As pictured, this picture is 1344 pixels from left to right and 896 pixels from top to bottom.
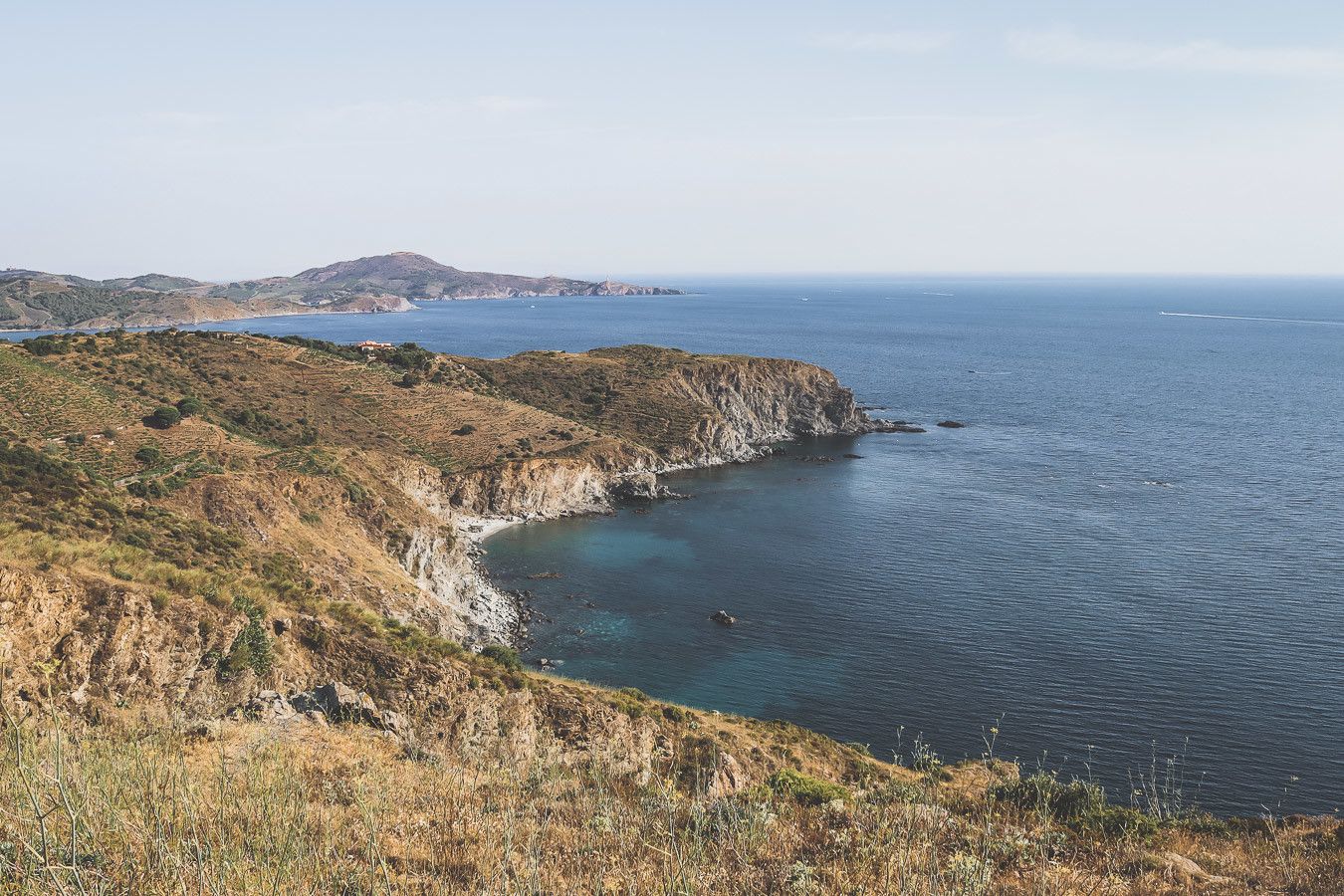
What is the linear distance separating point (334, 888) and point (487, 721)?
815 inches

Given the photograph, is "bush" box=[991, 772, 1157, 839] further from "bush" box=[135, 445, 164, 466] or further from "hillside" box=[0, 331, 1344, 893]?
"bush" box=[135, 445, 164, 466]

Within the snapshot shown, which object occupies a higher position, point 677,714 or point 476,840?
point 476,840

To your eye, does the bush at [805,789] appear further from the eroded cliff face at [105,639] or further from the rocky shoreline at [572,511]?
the rocky shoreline at [572,511]

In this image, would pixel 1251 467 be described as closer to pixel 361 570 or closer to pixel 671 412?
pixel 671 412

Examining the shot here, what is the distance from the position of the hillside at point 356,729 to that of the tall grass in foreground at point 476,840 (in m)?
0.10

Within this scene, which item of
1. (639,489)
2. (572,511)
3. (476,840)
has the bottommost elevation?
(572,511)

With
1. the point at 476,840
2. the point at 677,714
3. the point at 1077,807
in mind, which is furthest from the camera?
the point at 677,714

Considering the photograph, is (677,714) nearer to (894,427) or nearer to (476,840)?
(476,840)

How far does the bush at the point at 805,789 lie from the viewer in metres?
22.6

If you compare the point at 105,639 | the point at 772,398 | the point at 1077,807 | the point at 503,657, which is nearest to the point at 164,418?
the point at 503,657

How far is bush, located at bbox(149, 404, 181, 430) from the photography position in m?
58.2

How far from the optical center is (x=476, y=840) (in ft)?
42.1

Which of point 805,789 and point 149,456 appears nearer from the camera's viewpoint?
point 805,789

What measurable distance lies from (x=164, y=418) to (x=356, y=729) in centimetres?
4711
